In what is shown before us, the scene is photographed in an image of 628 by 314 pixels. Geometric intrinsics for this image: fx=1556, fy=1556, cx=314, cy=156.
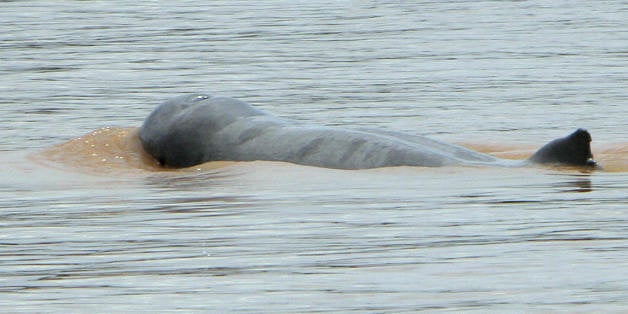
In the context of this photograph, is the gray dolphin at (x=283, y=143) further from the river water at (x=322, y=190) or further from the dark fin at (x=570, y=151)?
the river water at (x=322, y=190)

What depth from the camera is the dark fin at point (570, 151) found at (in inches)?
326

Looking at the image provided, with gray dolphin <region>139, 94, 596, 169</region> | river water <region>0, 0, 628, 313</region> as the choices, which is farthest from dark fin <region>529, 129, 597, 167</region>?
river water <region>0, 0, 628, 313</region>

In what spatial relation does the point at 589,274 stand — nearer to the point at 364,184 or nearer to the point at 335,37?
the point at 364,184

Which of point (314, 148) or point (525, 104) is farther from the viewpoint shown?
point (525, 104)

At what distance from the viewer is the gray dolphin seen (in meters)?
8.63

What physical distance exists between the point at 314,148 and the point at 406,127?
282 centimetres

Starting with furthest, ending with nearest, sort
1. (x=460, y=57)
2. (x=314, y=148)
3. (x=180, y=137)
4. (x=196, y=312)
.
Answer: (x=460, y=57)
(x=180, y=137)
(x=314, y=148)
(x=196, y=312)

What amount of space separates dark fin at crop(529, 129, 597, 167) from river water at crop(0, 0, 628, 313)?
12cm

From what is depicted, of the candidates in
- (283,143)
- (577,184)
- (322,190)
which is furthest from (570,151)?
(283,143)

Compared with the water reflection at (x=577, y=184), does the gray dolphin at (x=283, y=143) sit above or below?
below

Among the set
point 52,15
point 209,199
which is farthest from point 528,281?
point 52,15

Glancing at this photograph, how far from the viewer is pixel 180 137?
9.93 metres

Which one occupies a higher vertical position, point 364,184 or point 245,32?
point 364,184

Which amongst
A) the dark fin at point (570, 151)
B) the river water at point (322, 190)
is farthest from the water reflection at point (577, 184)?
the dark fin at point (570, 151)
